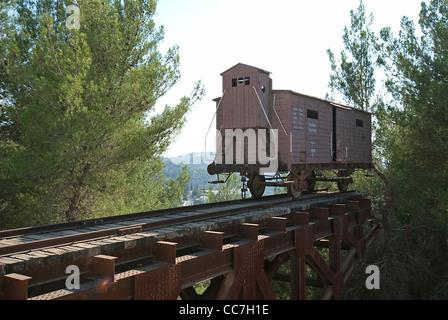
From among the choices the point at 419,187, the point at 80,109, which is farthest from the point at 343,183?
the point at 80,109

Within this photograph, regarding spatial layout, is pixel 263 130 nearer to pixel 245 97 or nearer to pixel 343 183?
pixel 245 97

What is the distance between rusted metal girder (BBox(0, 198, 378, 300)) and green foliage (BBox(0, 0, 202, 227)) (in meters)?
6.36

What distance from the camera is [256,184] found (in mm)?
12211

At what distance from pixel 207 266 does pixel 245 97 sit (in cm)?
668

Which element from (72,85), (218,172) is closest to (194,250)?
(218,172)

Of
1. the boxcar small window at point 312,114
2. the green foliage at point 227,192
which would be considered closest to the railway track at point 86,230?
the boxcar small window at point 312,114

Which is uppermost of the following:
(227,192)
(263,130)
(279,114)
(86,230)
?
(279,114)

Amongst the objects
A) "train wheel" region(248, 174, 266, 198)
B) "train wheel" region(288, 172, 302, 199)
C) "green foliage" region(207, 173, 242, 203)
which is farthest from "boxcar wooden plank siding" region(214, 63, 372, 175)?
Answer: "green foliage" region(207, 173, 242, 203)

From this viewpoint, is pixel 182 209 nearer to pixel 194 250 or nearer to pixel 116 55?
pixel 194 250

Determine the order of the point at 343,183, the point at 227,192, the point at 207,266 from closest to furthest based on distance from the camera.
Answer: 1. the point at 207,266
2. the point at 343,183
3. the point at 227,192

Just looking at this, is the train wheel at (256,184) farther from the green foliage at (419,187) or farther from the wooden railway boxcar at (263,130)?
the green foliage at (419,187)

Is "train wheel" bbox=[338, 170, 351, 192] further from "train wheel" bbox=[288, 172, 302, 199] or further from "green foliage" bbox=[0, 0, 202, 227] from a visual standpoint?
"green foliage" bbox=[0, 0, 202, 227]

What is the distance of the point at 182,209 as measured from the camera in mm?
8578

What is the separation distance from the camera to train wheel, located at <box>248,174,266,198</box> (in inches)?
476
